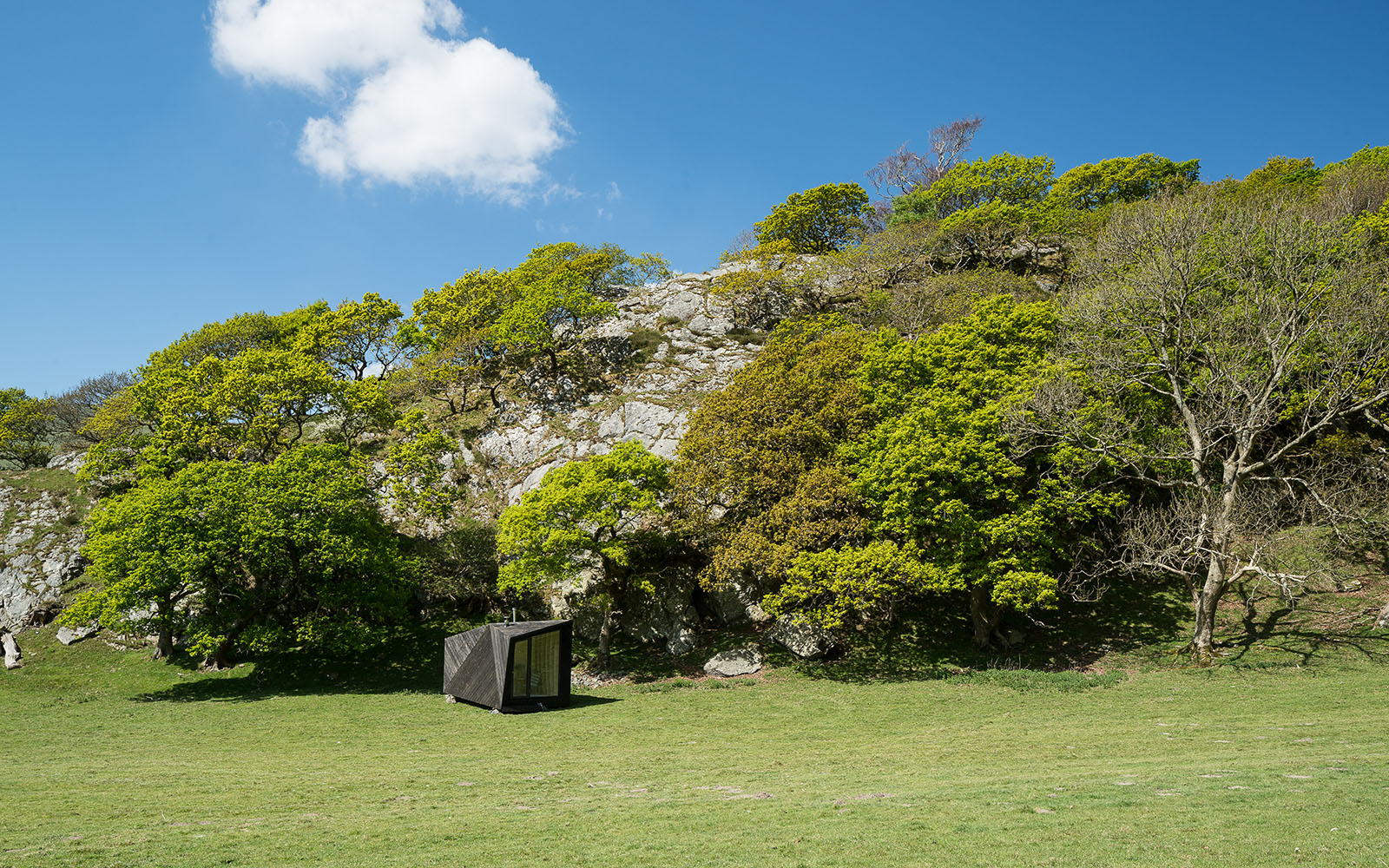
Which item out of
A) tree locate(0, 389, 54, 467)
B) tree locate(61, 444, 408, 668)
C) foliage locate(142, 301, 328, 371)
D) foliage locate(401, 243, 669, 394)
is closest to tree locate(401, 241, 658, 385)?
foliage locate(401, 243, 669, 394)

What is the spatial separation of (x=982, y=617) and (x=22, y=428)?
61.4 metres

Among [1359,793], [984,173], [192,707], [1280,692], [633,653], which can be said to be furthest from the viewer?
[984,173]

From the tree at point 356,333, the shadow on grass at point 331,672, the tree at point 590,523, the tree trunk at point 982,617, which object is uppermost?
the tree at point 356,333

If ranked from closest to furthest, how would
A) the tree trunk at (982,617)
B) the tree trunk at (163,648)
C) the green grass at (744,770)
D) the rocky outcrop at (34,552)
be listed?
the green grass at (744,770) → the tree trunk at (982,617) → the tree trunk at (163,648) → the rocky outcrop at (34,552)

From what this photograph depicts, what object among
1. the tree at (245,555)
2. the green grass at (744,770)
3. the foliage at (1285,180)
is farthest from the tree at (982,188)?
the tree at (245,555)

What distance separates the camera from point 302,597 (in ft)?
93.8

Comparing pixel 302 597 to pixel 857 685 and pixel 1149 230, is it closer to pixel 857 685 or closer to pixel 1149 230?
pixel 857 685

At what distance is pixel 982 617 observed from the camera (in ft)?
85.9

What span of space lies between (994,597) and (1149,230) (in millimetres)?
16343

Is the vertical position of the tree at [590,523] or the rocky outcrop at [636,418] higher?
the rocky outcrop at [636,418]

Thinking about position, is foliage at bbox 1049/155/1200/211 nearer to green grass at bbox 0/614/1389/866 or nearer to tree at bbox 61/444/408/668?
green grass at bbox 0/614/1389/866

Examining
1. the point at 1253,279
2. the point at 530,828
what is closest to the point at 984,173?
the point at 1253,279

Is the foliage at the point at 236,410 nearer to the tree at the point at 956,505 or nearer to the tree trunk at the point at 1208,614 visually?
the tree at the point at 956,505

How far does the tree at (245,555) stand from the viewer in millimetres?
24797
